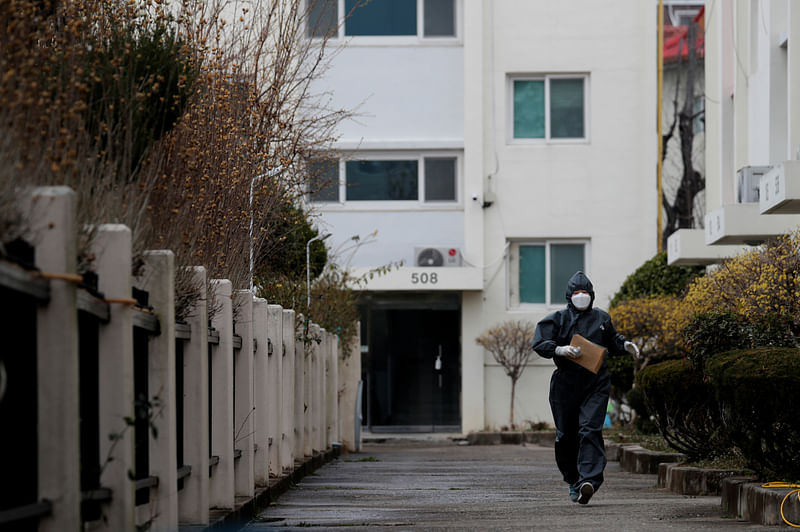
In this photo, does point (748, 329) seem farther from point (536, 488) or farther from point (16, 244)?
point (16, 244)

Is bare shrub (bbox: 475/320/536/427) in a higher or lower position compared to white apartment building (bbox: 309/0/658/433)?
lower

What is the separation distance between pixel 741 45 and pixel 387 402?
15109 millimetres

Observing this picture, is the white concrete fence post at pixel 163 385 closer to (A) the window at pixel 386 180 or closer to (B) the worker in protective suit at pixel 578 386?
(B) the worker in protective suit at pixel 578 386

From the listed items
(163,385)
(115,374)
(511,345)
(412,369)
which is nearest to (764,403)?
(163,385)

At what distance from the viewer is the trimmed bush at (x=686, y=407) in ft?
41.0

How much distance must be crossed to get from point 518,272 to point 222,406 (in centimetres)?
2342

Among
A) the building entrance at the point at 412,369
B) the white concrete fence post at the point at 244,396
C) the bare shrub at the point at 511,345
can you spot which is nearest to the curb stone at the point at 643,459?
the white concrete fence post at the point at 244,396

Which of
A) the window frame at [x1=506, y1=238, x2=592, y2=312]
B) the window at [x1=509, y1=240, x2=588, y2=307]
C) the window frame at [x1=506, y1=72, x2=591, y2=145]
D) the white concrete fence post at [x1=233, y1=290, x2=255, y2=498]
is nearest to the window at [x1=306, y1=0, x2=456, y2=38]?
the window frame at [x1=506, y1=72, x2=591, y2=145]

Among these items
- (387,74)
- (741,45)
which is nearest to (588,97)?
(387,74)

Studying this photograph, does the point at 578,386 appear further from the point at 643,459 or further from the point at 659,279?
the point at 659,279

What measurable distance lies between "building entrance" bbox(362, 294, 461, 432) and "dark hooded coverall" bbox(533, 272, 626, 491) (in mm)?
20785

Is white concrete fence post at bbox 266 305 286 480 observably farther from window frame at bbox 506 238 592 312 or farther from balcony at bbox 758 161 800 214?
window frame at bbox 506 238 592 312

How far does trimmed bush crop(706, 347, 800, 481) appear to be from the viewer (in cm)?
868

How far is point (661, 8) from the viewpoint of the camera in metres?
31.0
